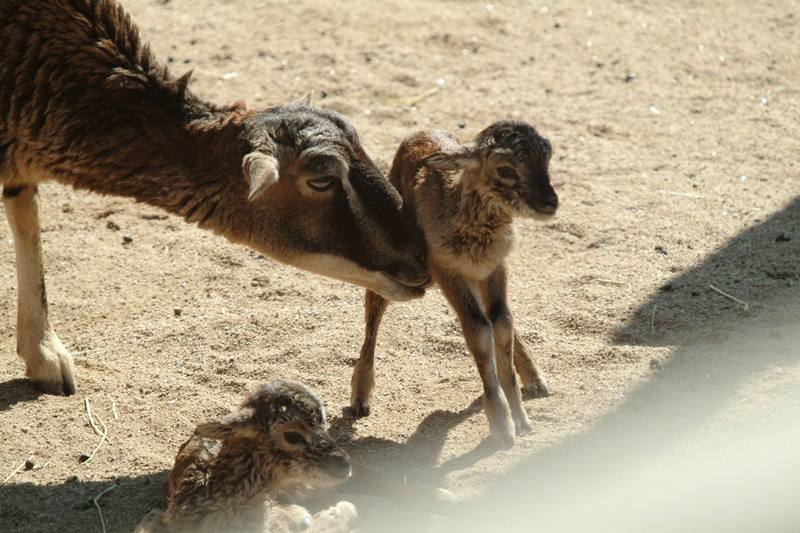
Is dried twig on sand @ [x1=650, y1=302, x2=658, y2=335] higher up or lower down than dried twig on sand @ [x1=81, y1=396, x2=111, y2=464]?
higher up

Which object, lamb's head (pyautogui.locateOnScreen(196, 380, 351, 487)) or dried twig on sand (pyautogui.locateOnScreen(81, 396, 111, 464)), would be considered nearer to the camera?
→ lamb's head (pyautogui.locateOnScreen(196, 380, 351, 487))

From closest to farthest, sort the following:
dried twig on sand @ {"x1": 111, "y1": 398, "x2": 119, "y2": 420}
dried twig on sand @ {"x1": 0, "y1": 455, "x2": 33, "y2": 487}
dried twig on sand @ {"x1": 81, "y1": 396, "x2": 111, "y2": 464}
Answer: dried twig on sand @ {"x1": 0, "y1": 455, "x2": 33, "y2": 487}
dried twig on sand @ {"x1": 81, "y1": 396, "x2": 111, "y2": 464}
dried twig on sand @ {"x1": 111, "y1": 398, "x2": 119, "y2": 420}

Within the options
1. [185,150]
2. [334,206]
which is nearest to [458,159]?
[334,206]

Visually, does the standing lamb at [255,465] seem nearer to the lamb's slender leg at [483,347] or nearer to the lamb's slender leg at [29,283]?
the lamb's slender leg at [483,347]

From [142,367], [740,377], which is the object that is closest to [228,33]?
[142,367]

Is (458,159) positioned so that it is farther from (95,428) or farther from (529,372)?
(95,428)

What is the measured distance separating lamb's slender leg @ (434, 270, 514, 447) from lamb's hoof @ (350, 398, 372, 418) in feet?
2.52

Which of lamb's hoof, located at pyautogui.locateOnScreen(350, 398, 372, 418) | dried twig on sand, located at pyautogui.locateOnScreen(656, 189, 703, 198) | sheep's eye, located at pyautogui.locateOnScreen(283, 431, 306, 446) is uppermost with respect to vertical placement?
dried twig on sand, located at pyautogui.locateOnScreen(656, 189, 703, 198)

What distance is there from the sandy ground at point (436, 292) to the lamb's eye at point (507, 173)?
1.38 m

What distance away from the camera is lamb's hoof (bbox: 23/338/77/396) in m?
7.11

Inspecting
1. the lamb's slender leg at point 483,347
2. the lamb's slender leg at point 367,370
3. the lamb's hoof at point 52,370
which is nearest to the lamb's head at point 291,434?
the lamb's slender leg at point 483,347

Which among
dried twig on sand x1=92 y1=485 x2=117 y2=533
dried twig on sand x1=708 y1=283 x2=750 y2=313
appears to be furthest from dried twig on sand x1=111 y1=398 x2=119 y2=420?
dried twig on sand x1=708 y1=283 x2=750 y2=313

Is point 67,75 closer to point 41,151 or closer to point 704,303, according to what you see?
point 41,151

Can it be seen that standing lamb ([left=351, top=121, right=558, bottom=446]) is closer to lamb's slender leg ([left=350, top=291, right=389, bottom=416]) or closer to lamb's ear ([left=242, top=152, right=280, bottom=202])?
lamb's slender leg ([left=350, top=291, right=389, bottom=416])
